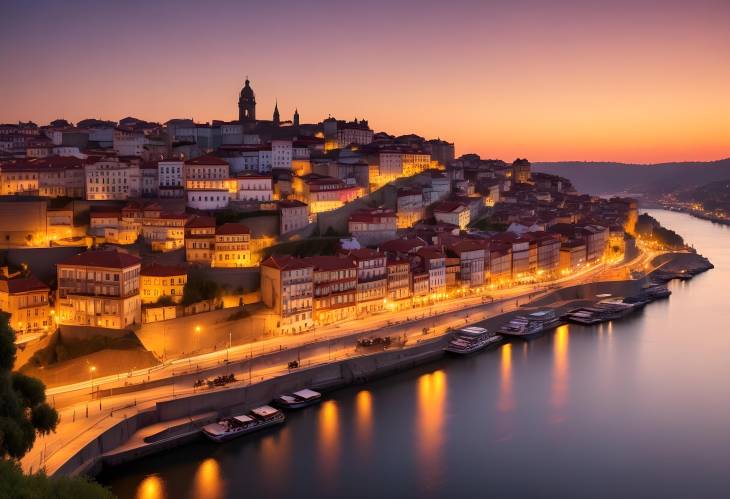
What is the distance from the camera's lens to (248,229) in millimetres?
20688

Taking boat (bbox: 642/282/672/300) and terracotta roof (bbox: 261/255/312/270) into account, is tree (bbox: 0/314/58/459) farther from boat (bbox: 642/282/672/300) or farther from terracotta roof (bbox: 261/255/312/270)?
boat (bbox: 642/282/672/300)

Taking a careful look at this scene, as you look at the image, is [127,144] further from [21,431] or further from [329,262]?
[21,431]

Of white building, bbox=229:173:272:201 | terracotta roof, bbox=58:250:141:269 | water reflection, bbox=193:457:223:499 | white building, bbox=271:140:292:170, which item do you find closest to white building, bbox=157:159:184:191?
white building, bbox=229:173:272:201

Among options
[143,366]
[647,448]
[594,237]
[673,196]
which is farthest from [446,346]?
[673,196]

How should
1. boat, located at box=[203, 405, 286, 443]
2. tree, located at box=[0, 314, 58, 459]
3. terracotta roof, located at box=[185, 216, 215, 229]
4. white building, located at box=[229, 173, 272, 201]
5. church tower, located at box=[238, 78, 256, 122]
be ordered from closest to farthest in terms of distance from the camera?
tree, located at box=[0, 314, 58, 459] → boat, located at box=[203, 405, 286, 443] → terracotta roof, located at box=[185, 216, 215, 229] → white building, located at box=[229, 173, 272, 201] → church tower, located at box=[238, 78, 256, 122]

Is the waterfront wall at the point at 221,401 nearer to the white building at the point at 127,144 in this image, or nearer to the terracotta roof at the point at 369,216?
the terracotta roof at the point at 369,216

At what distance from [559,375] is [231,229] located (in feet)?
31.2

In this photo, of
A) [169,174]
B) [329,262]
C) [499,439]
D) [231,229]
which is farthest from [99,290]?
[499,439]

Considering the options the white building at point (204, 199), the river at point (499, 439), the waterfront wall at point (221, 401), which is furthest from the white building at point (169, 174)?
the river at point (499, 439)

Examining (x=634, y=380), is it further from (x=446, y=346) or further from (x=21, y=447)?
(x=21, y=447)

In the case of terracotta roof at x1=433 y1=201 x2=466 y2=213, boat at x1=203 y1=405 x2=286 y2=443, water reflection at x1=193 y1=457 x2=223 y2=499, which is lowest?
water reflection at x1=193 y1=457 x2=223 y2=499

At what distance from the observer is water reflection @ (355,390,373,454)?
14.6 metres

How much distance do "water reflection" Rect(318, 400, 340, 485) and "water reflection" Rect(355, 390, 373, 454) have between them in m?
0.43

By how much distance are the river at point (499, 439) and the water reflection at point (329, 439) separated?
0.04 meters
